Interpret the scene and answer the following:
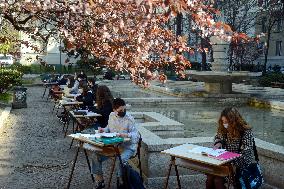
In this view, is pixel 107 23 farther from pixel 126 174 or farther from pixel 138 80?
pixel 126 174

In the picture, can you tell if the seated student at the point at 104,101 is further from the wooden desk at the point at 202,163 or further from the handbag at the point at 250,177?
the handbag at the point at 250,177

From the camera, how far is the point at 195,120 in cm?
1477

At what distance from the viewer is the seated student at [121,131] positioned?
7.94 meters

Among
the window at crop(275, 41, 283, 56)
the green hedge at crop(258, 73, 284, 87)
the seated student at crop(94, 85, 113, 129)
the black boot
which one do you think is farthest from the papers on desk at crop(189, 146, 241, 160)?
the window at crop(275, 41, 283, 56)

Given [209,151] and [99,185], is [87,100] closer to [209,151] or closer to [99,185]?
[99,185]

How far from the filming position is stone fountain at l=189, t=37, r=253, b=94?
21094 millimetres

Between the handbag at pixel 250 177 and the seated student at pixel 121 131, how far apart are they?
1983 millimetres

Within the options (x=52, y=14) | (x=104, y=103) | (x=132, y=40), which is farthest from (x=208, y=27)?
(x=104, y=103)

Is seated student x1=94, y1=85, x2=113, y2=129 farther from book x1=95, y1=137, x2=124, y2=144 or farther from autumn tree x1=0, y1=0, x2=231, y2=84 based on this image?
book x1=95, y1=137, x2=124, y2=144

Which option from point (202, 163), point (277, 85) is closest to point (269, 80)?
point (277, 85)

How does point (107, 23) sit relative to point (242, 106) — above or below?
above

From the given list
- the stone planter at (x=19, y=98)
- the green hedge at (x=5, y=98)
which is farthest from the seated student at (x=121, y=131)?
the green hedge at (x=5, y=98)

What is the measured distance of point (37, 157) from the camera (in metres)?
10.7

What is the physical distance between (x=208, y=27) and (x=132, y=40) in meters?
1.98
